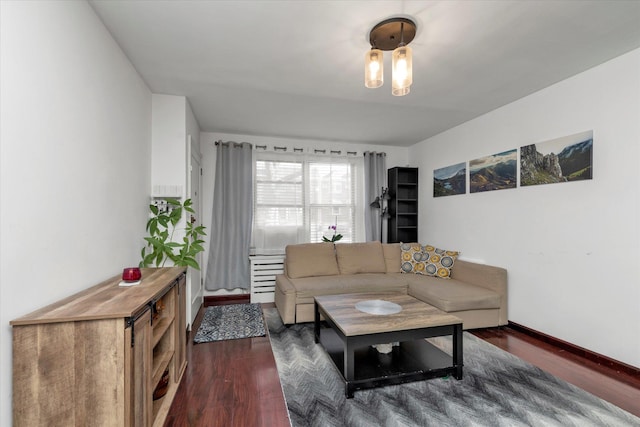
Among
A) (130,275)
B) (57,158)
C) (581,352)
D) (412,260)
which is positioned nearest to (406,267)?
(412,260)

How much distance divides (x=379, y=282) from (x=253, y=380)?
1.85 meters

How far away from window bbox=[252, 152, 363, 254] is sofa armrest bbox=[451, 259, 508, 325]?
1839mm

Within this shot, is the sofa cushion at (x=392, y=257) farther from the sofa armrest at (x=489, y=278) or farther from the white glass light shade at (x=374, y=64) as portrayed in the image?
the white glass light shade at (x=374, y=64)

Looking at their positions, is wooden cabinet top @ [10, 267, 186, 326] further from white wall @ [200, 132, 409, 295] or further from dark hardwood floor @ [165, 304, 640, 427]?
white wall @ [200, 132, 409, 295]

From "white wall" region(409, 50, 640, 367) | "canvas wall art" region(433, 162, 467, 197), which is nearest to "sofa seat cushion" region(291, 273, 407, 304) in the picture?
"white wall" region(409, 50, 640, 367)

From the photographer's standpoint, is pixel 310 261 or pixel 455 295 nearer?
pixel 455 295

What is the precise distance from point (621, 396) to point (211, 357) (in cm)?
302

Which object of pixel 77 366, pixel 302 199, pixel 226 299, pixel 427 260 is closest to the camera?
pixel 77 366

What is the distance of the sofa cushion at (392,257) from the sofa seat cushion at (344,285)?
33cm

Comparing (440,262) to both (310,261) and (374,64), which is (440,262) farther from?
(374,64)

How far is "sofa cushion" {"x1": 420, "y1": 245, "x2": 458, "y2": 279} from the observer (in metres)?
3.75

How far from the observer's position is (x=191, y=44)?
6.90 ft

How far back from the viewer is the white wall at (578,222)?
2.24 metres

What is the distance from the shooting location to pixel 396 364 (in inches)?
86.7
